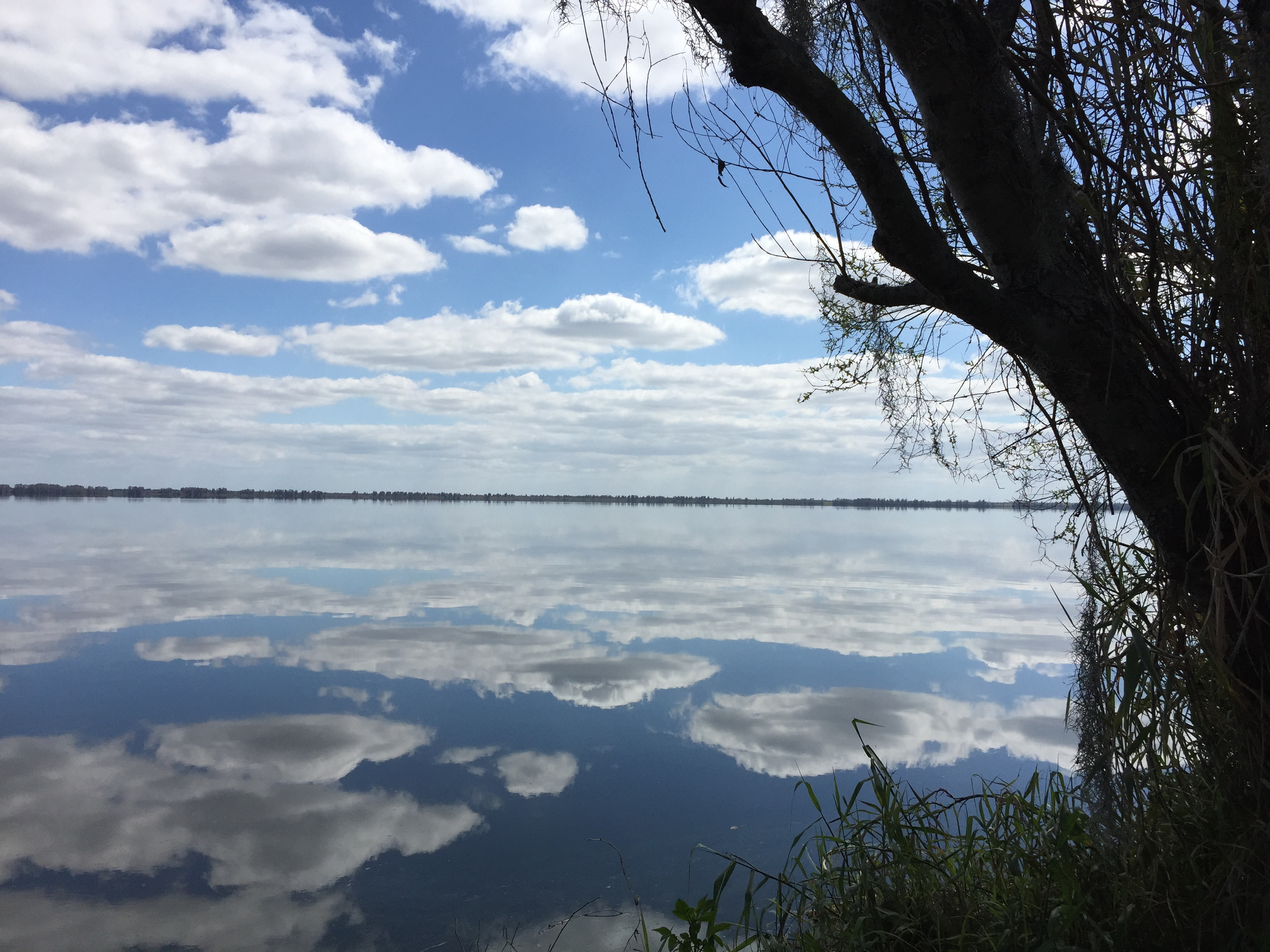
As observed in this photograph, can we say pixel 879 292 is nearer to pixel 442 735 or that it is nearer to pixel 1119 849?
pixel 1119 849

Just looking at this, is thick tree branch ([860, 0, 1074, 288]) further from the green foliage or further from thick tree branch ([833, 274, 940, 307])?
the green foliage

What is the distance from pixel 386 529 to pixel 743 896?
28848 millimetres

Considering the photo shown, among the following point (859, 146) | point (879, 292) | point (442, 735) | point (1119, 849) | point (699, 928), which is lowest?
point (442, 735)

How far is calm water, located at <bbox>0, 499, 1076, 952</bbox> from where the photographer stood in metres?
3.68

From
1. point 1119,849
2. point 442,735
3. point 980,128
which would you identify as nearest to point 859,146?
point 980,128

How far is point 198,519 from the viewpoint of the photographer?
119ft

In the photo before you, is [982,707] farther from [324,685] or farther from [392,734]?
[324,685]

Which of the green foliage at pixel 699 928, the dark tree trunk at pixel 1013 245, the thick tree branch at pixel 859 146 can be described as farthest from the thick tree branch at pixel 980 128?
the green foliage at pixel 699 928

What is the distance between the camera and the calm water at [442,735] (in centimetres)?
368

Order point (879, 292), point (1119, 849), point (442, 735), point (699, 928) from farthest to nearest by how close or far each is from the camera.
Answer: point (442, 735) < point (699, 928) < point (879, 292) < point (1119, 849)

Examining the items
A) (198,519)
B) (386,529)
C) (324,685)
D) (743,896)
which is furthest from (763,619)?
(198,519)

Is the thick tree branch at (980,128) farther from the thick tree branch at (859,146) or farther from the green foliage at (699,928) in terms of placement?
the green foliage at (699,928)

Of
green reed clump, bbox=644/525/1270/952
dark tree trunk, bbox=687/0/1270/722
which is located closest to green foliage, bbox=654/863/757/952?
green reed clump, bbox=644/525/1270/952

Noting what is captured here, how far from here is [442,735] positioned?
19.1ft
